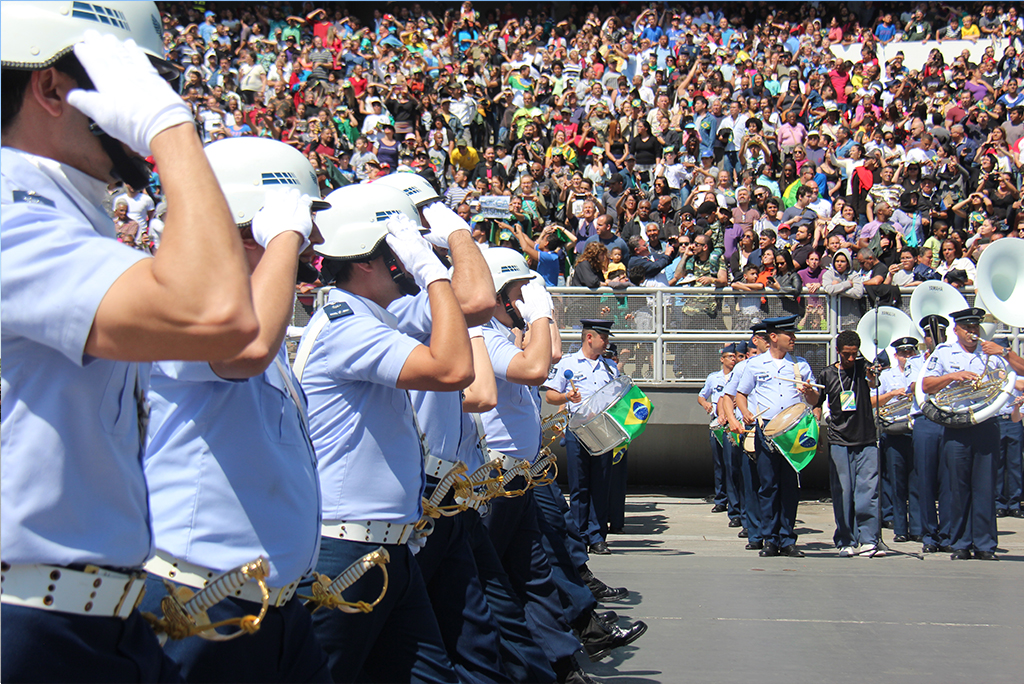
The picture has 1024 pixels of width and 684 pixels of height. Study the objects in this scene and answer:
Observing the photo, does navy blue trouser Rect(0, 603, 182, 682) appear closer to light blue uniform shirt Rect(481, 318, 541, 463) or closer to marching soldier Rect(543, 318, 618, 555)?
light blue uniform shirt Rect(481, 318, 541, 463)

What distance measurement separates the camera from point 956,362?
1016 centimetres

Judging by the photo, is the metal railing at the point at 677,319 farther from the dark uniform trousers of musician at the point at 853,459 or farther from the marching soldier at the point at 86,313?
the marching soldier at the point at 86,313

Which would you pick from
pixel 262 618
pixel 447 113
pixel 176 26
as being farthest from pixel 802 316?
pixel 176 26

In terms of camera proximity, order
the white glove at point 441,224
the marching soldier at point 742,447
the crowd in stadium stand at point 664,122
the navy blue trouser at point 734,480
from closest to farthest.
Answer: the white glove at point 441,224 → the marching soldier at point 742,447 → the navy blue trouser at point 734,480 → the crowd in stadium stand at point 664,122

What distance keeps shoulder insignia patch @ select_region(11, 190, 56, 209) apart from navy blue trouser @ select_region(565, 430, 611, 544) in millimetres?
8854

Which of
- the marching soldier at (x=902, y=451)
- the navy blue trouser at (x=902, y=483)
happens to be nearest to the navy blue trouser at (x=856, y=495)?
the marching soldier at (x=902, y=451)

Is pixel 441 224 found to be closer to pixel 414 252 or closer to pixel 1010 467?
pixel 414 252

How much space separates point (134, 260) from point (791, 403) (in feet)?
31.2

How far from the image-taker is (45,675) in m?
1.76

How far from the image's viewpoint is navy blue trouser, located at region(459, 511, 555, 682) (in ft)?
14.7

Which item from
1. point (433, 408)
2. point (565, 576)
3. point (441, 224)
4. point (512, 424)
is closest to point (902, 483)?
point (565, 576)

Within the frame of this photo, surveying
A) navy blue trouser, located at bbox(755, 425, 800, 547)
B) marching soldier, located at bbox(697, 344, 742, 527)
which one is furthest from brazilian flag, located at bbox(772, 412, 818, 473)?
marching soldier, located at bbox(697, 344, 742, 527)

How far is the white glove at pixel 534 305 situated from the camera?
5750 mm

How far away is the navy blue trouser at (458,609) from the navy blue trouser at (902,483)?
8415 millimetres
